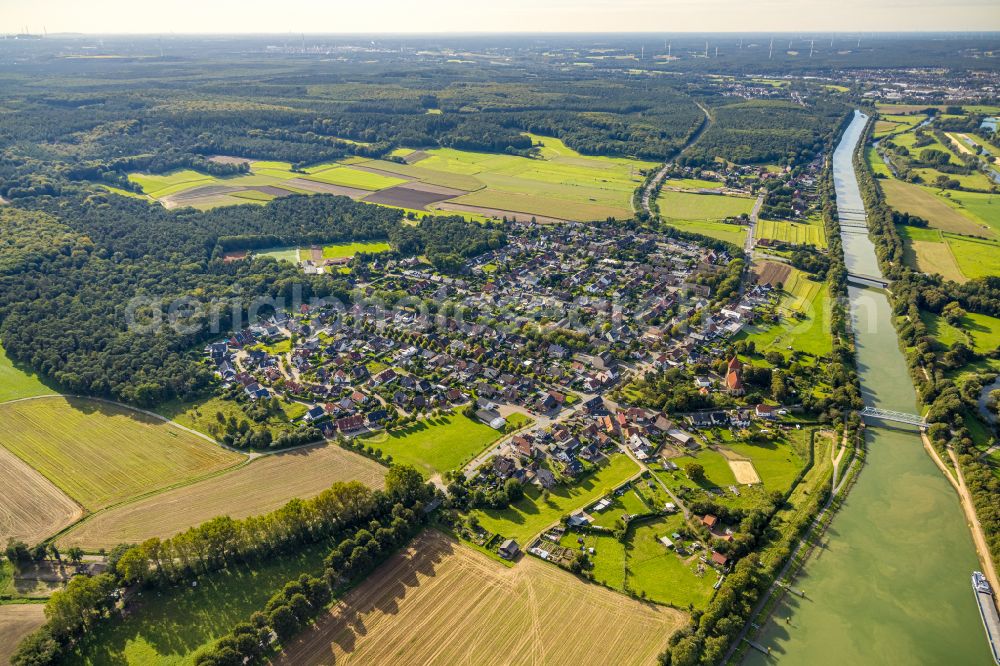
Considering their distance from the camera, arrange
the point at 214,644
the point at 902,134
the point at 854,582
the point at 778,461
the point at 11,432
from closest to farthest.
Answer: the point at 214,644 < the point at 854,582 < the point at 778,461 < the point at 11,432 < the point at 902,134

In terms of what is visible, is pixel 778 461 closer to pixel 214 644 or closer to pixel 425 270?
pixel 214 644

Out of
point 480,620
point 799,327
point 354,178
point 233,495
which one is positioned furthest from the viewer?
point 354,178

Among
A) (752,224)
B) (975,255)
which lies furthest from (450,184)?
(975,255)

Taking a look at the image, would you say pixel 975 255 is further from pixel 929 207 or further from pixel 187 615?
pixel 187 615

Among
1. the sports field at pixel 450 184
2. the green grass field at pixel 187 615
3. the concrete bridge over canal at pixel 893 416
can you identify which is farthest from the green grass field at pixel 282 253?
the concrete bridge over canal at pixel 893 416

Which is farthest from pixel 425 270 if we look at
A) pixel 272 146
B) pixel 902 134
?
pixel 902 134

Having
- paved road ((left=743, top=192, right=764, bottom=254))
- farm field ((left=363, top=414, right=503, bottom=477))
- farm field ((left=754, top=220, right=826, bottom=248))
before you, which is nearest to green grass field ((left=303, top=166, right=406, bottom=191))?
paved road ((left=743, top=192, right=764, bottom=254))

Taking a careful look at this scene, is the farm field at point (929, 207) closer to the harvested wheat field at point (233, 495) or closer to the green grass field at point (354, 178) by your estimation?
the green grass field at point (354, 178)

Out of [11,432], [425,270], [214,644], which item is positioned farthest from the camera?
[425,270]
